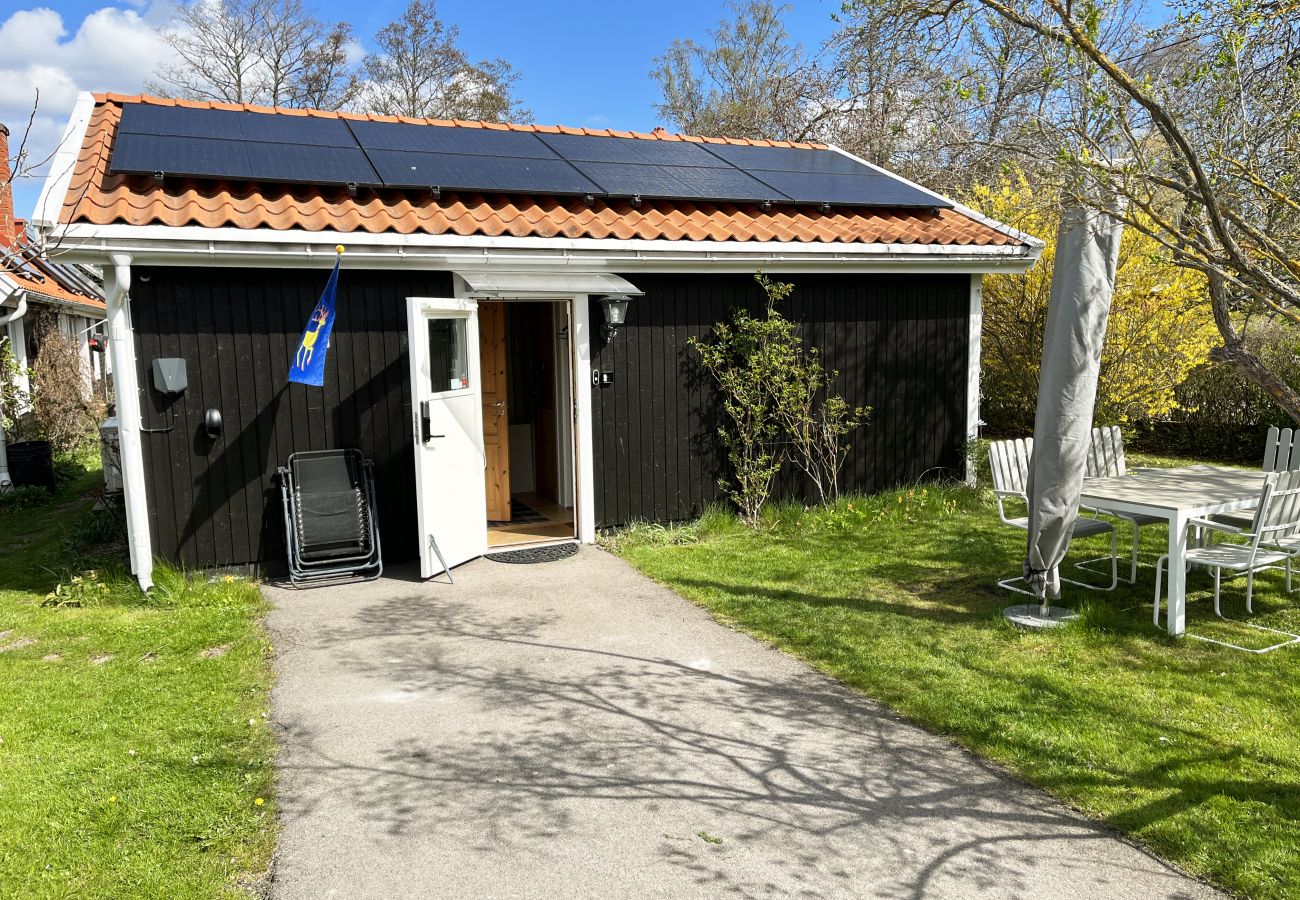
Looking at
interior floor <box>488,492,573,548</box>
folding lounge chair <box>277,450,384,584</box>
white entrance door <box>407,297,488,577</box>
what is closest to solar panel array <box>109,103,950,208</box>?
white entrance door <box>407,297,488,577</box>

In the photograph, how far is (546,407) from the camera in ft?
35.2

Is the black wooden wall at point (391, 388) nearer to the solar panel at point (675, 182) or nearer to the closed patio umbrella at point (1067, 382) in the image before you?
the solar panel at point (675, 182)

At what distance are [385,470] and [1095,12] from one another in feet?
19.9

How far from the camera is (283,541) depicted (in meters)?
7.54

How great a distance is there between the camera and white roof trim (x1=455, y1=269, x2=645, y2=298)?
7641mm

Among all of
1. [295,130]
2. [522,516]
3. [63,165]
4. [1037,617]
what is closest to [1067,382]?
[1037,617]

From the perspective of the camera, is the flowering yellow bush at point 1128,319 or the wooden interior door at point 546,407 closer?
the wooden interior door at point 546,407

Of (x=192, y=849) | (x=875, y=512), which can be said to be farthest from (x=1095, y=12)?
(x=875, y=512)

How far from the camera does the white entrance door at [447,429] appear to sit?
703 centimetres

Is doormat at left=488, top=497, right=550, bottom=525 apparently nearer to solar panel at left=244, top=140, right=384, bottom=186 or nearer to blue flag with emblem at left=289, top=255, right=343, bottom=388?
blue flag with emblem at left=289, top=255, right=343, bottom=388

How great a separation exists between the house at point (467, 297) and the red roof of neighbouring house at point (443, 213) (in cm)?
3

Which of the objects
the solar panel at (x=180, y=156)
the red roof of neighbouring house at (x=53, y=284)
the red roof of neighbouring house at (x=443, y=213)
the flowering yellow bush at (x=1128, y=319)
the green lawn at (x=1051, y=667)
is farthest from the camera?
the red roof of neighbouring house at (x=53, y=284)

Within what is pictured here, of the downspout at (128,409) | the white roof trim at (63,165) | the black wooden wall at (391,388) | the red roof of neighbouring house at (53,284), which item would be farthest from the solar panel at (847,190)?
the red roof of neighbouring house at (53,284)

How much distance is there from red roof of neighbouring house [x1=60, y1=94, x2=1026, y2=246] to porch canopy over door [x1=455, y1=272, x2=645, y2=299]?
0.35 metres
